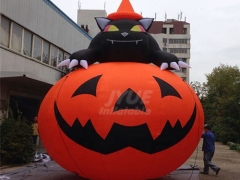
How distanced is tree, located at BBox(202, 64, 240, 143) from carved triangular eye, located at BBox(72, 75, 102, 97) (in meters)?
23.5

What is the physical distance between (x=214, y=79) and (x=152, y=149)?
40.6 m

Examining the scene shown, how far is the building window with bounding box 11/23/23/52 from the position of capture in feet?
45.8

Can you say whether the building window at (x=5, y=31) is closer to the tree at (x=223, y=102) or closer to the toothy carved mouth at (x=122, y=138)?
the toothy carved mouth at (x=122, y=138)

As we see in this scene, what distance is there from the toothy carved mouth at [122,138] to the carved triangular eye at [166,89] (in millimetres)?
546

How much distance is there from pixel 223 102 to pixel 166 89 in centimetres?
3011

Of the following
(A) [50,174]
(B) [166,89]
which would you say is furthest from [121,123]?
(A) [50,174]

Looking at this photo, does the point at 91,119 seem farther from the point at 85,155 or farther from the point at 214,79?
the point at 214,79

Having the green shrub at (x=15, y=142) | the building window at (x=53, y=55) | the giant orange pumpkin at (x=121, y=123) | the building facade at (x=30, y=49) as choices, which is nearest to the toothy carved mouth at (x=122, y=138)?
the giant orange pumpkin at (x=121, y=123)

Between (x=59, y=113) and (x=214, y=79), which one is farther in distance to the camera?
(x=214, y=79)

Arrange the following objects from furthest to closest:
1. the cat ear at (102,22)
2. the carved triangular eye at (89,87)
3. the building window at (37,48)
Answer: the building window at (37,48) < the cat ear at (102,22) < the carved triangular eye at (89,87)

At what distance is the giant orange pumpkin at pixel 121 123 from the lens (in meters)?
6.55

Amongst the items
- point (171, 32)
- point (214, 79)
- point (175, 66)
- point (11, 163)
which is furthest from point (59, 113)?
point (171, 32)

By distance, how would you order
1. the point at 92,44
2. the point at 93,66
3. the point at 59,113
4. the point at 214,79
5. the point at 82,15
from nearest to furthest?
the point at 59,113
the point at 93,66
the point at 92,44
the point at 214,79
the point at 82,15

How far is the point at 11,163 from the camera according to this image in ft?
36.4
